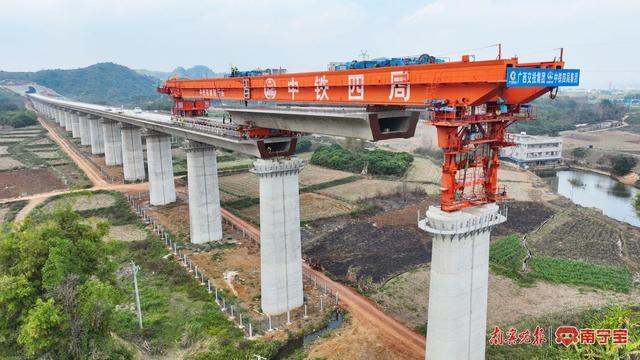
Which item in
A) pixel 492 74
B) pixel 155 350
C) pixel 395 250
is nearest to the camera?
pixel 492 74

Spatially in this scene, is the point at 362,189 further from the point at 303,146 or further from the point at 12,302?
the point at 12,302

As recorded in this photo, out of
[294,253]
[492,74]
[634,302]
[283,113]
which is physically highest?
[492,74]

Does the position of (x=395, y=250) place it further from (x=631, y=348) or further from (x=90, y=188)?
(x=90, y=188)

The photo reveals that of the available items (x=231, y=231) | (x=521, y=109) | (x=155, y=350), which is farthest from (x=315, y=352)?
(x=231, y=231)

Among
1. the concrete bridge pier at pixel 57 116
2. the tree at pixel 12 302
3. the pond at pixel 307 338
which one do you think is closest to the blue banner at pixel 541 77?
the pond at pixel 307 338

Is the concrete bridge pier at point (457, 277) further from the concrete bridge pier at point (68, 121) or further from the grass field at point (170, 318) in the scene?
the concrete bridge pier at point (68, 121)

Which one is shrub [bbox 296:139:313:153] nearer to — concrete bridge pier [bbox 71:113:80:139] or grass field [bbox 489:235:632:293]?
concrete bridge pier [bbox 71:113:80:139]
